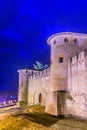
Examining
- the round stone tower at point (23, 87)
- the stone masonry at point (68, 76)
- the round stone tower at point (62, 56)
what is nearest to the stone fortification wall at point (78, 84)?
the stone masonry at point (68, 76)

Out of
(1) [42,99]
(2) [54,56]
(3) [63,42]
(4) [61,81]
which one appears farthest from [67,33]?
(1) [42,99]

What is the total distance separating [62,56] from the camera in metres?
25.2

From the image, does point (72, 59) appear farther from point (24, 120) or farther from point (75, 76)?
point (24, 120)

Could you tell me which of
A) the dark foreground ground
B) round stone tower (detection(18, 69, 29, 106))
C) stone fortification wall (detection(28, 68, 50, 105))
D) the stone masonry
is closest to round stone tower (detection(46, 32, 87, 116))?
the stone masonry

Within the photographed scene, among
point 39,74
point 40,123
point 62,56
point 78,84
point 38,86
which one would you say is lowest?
point 40,123

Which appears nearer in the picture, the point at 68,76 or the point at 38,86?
the point at 68,76

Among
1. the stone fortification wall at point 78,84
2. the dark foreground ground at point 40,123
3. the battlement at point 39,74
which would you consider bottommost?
the dark foreground ground at point 40,123

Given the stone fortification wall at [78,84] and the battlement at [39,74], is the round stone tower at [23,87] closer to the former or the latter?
the battlement at [39,74]

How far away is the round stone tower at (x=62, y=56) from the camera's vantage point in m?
24.6

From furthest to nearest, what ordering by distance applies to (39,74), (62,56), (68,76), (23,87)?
(23,87) < (39,74) < (62,56) < (68,76)

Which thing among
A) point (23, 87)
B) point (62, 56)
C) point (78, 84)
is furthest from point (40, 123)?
point (23, 87)

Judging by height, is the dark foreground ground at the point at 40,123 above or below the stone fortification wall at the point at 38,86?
below

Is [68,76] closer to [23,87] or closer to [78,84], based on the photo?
[78,84]

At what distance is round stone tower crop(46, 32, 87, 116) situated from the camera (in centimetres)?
2459
